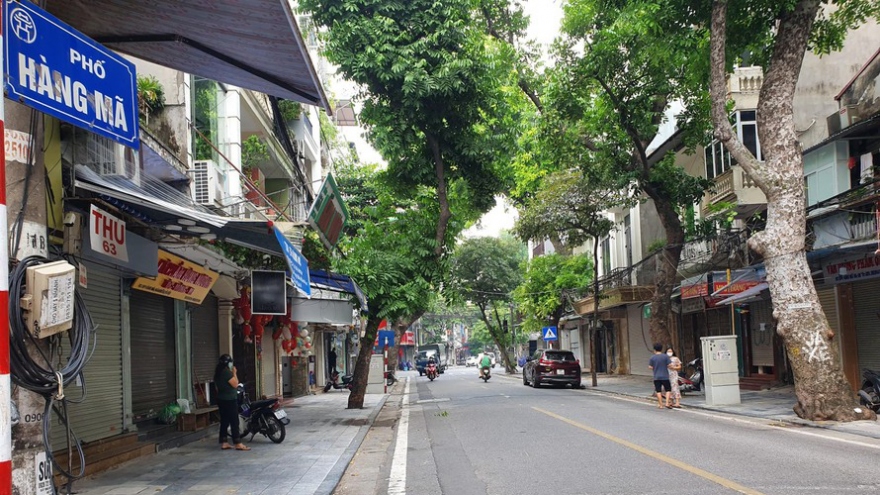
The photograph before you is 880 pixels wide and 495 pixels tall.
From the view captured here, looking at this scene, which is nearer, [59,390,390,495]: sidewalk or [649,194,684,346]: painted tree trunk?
[59,390,390,495]: sidewalk

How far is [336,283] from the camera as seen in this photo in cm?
1822

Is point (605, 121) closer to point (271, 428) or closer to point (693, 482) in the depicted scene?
point (271, 428)

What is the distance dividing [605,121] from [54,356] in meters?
16.7

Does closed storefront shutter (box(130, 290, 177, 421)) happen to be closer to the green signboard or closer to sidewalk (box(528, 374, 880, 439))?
the green signboard

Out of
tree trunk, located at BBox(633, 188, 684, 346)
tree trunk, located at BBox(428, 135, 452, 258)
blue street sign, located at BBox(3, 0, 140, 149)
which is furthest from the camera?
tree trunk, located at BBox(633, 188, 684, 346)

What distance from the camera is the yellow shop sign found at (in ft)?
39.4

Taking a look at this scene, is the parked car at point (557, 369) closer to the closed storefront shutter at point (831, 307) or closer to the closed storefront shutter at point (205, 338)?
the closed storefront shutter at point (831, 307)

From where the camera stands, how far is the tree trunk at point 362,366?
19406 mm

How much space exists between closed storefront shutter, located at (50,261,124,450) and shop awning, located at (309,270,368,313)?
6229mm

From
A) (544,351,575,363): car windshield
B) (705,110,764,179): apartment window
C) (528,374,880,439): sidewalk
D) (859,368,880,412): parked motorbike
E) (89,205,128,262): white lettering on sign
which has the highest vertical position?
(705,110,764,179): apartment window

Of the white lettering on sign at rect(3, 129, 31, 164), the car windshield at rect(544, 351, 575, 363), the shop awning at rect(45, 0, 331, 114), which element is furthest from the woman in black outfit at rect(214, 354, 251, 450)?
the car windshield at rect(544, 351, 575, 363)

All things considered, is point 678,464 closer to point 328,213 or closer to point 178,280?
point 328,213

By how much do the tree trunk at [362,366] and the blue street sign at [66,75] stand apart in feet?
43.5

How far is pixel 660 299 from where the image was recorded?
21750mm
